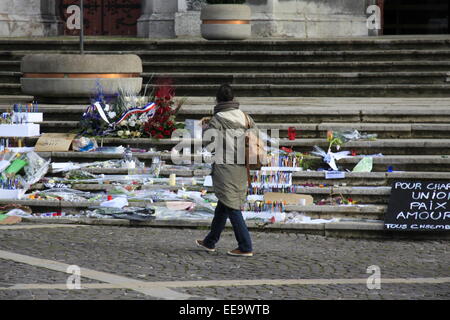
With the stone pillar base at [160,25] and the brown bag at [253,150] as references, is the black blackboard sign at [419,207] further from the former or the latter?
the stone pillar base at [160,25]

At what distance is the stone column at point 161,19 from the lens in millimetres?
23406

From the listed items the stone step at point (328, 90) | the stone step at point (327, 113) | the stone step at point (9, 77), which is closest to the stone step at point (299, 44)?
the stone step at point (328, 90)

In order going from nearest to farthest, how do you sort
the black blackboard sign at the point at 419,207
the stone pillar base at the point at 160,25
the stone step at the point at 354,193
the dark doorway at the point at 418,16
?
the black blackboard sign at the point at 419,207 → the stone step at the point at 354,193 → the stone pillar base at the point at 160,25 → the dark doorway at the point at 418,16

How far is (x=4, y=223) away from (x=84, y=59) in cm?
405

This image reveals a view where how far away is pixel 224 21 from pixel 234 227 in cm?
1054

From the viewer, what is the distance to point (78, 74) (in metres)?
15.5

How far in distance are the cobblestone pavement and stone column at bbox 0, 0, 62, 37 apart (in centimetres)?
1297

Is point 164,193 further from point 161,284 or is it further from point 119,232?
point 161,284

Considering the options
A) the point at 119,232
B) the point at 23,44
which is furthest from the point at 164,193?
the point at 23,44

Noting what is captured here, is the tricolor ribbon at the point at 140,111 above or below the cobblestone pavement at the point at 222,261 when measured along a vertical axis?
above

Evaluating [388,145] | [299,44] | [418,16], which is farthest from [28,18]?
[388,145]

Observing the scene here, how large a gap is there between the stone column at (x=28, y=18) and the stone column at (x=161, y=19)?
2.37 metres

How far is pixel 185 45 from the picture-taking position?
20.3 metres

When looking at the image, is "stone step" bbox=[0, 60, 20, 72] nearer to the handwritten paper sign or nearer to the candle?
the handwritten paper sign
